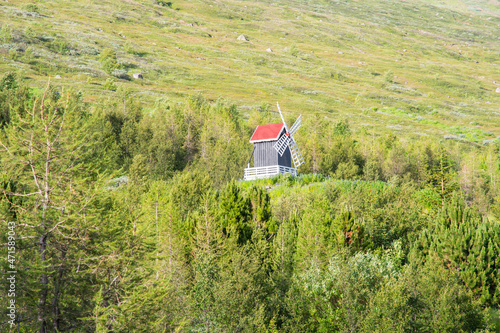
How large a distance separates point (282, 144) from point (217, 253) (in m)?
26.9

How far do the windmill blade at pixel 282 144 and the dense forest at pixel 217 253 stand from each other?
4.46 meters

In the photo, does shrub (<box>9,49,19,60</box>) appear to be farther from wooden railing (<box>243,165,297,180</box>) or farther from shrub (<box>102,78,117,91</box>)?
wooden railing (<box>243,165,297,180</box>)

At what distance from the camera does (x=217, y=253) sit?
36.5 metres

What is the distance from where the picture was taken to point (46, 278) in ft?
63.5

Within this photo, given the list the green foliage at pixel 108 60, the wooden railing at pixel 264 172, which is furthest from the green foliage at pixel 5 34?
the wooden railing at pixel 264 172

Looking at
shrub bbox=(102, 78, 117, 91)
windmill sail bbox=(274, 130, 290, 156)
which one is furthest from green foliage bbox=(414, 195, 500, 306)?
shrub bbox=(102, 78, 117, 91)

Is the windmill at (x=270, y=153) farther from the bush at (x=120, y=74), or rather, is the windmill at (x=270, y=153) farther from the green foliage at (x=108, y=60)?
the green foliage at (x=108, y=60)

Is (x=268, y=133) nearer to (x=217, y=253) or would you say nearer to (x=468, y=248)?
(x=217, y=253)

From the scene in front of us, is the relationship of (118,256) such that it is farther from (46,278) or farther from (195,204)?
(195,204)

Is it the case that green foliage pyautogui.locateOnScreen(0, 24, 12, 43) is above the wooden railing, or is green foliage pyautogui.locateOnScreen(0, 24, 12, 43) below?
above

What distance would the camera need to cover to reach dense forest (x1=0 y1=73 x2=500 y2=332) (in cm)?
1980

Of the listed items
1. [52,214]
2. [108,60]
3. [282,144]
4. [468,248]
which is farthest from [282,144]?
[108,60]

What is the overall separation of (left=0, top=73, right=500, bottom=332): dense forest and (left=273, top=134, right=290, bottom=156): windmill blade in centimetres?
446

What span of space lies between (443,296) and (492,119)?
168 m
